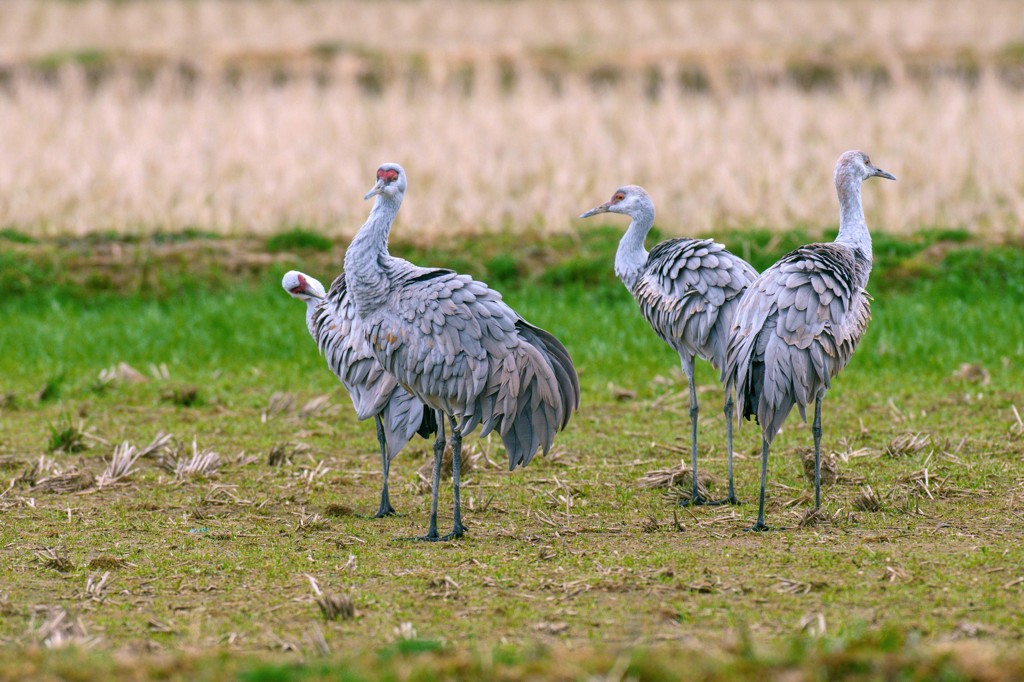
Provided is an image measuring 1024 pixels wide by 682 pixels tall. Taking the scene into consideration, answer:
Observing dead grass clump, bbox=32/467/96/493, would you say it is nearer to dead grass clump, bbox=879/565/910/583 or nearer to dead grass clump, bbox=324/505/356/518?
dead grass clump, bbox=324/505/356/518

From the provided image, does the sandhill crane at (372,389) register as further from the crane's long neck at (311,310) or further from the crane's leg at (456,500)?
the crane's leg at (456,500)

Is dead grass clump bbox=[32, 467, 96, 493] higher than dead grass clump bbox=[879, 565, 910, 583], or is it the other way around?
dead grass clump bbox=[32, 467, 96, 493]

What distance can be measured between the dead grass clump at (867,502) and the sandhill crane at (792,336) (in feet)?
0.76

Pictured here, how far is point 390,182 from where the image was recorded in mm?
7465

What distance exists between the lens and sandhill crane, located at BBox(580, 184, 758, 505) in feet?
25.8

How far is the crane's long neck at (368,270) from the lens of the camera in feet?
23.5

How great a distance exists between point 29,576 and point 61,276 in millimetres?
7662

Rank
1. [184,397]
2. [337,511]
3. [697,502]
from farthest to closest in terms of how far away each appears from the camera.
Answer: [184,397]
[697,502]
[337,511]

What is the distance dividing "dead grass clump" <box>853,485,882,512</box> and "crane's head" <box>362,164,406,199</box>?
10.1 ft

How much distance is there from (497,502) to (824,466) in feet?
6.56

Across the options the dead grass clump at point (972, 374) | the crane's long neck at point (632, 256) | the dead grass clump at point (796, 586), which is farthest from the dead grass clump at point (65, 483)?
the dead grass clump at point (972, 374)

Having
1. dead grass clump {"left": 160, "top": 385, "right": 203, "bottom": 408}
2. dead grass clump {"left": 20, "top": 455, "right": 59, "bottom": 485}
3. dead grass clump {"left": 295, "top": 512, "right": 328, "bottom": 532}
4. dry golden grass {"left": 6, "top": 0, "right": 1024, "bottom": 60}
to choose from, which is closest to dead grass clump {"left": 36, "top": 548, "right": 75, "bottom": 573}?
dead grass clump {"left": 295, "top": 512, "right": 328, "bottom": 532}

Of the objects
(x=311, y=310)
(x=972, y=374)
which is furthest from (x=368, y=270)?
(x=972, y=374)

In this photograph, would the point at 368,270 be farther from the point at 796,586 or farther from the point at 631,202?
the point at 796,586
